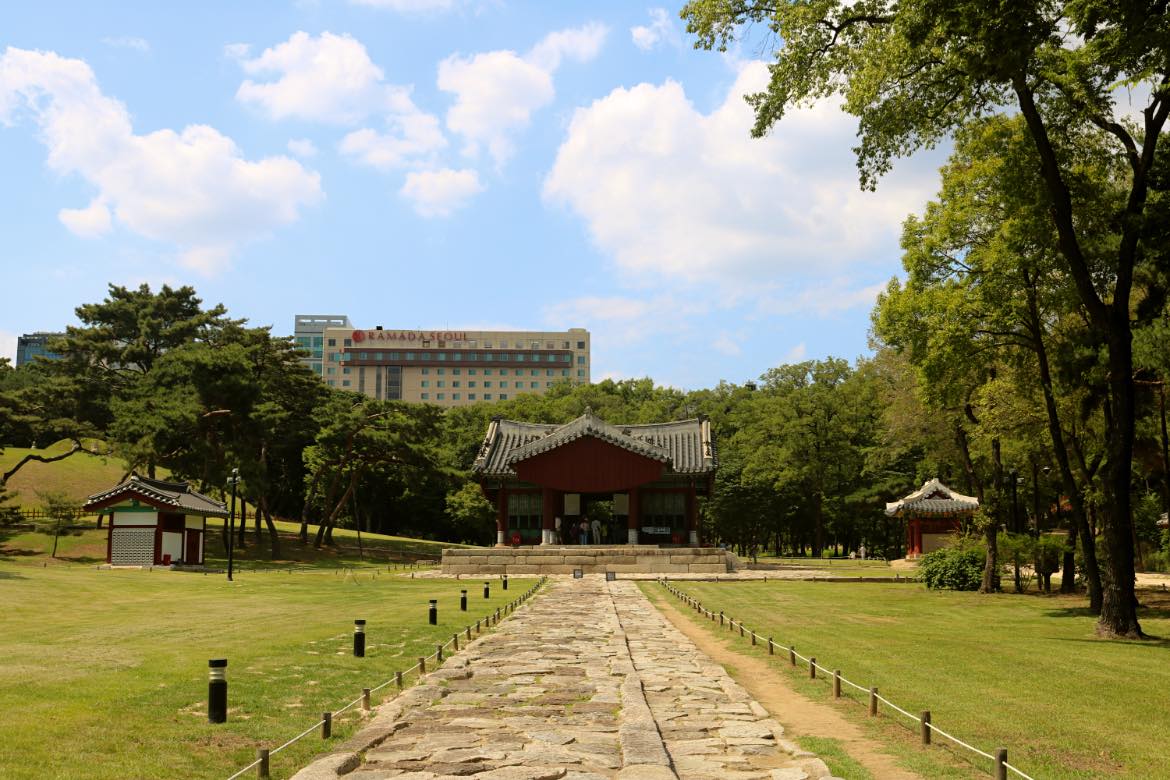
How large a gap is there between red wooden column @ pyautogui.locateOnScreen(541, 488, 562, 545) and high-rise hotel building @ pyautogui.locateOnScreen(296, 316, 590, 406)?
11665cm

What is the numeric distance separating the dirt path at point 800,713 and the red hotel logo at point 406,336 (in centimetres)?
15216

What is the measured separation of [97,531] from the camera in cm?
5081

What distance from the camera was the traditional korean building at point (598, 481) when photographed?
4700cm

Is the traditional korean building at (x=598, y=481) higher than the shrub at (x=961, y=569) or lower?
higher

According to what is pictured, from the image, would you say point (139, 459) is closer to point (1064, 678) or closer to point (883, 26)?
point (883, 26)

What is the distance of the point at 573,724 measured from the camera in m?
10.2

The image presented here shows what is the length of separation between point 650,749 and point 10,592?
23959mm

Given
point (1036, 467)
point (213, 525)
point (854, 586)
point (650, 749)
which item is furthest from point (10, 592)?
point (213, 525)

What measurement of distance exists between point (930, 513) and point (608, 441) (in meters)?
21.0

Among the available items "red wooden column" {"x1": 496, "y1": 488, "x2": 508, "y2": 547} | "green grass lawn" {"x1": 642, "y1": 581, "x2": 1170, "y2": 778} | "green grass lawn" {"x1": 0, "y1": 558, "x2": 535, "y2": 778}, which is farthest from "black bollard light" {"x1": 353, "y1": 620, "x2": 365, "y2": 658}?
"red wooden column" {"x1": 496, "y1": 488, "x2": 508, "y2": 547}

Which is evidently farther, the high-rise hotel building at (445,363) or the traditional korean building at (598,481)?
the high-rise hotel building at (445,363)

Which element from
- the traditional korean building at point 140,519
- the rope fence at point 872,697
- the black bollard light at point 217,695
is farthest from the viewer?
the traditional korean building at point 140,519

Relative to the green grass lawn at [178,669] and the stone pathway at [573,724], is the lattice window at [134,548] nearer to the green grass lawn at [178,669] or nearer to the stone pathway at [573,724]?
the green grass lawn at [178,669]

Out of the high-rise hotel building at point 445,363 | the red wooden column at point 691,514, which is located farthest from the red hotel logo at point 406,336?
the red wooden column at point 691,514
